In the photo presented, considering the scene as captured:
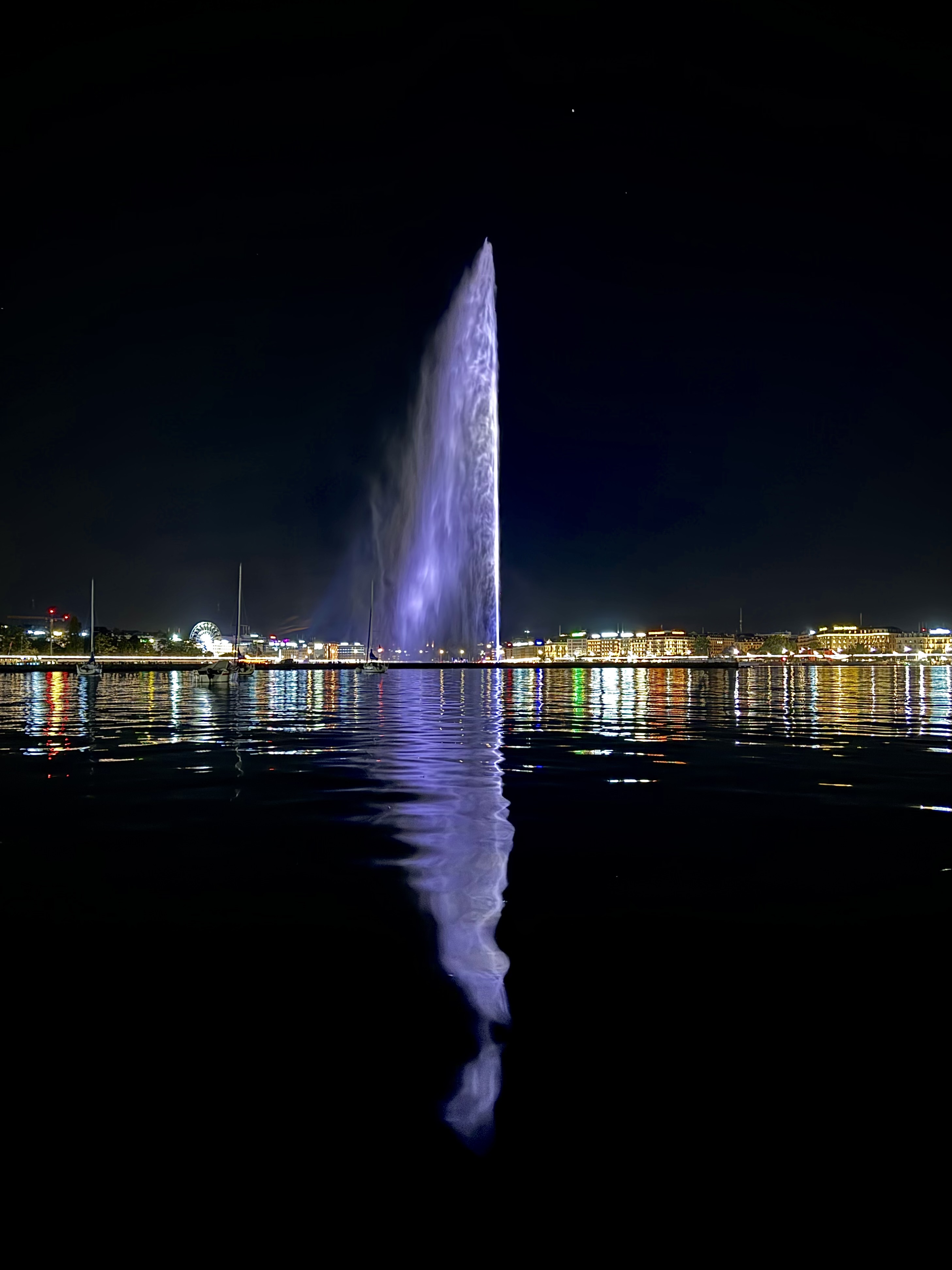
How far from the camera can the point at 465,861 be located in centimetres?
793

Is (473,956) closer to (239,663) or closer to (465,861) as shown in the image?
(465,861)

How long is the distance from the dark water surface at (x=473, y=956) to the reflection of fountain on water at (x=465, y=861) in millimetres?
32

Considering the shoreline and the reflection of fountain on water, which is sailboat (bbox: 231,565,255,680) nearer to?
the shoreline

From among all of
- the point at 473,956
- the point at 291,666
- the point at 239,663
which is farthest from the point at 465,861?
the point at 291,666

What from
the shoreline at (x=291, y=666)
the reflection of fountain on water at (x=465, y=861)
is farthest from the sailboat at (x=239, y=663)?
the reflection of fountain on water at (x=465, y=861)

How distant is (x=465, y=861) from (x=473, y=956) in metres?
2.62

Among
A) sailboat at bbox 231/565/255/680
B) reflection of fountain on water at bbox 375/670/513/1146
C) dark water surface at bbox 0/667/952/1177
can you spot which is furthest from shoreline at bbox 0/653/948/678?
dark water surface at bbox 0/667/952/1177

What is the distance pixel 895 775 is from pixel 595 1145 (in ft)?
41.8

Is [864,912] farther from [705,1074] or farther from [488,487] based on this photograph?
[488,487]

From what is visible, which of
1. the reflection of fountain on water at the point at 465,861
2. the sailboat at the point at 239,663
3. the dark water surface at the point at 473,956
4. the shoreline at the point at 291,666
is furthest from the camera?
the shoreline at the point at 291,666

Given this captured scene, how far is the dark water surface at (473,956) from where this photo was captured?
3.41 metres

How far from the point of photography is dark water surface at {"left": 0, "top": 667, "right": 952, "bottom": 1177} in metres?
3.41

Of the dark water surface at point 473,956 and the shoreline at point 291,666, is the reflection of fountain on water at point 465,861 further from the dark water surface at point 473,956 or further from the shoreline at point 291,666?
the shoreline at point 291,666

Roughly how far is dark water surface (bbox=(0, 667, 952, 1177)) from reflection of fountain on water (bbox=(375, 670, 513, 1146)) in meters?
0.03
